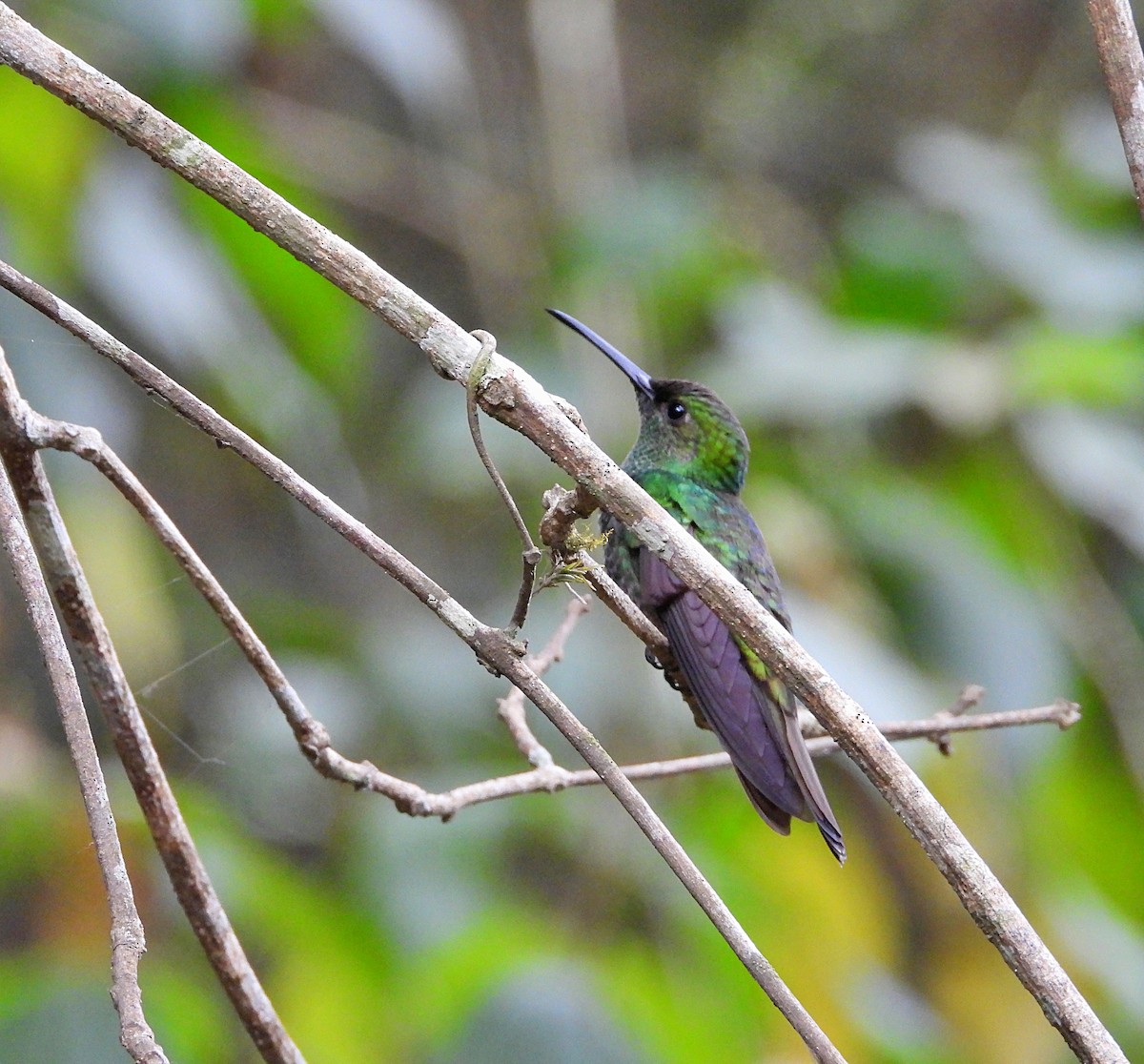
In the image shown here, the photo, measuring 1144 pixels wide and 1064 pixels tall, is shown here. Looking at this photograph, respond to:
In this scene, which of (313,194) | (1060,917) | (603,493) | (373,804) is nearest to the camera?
(603,493)

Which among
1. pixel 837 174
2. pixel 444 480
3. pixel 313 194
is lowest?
pixel 444 480

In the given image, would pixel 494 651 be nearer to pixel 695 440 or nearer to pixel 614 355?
pixel 614 355

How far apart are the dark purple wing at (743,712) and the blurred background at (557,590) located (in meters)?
0.70

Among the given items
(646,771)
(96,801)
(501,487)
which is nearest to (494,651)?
(501,487)

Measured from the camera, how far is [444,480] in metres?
4.39

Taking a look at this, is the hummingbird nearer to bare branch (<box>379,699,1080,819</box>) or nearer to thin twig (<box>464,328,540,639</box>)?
bare branch (<box>379,699,1080,819</box>)

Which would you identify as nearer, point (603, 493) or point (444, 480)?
point (603, 493)

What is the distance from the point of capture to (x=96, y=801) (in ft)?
3.67

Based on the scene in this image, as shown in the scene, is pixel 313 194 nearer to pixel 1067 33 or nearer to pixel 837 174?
pixel 837 174

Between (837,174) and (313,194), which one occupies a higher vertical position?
(837,174)

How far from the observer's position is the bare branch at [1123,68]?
1314 mm

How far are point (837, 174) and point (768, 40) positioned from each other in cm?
77

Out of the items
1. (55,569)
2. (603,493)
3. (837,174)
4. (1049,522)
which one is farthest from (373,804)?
(837,174)

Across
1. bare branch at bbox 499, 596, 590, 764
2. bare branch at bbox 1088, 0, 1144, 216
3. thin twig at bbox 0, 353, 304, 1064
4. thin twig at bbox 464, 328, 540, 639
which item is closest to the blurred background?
bare branch at bbox 499, 596, 590, 764
